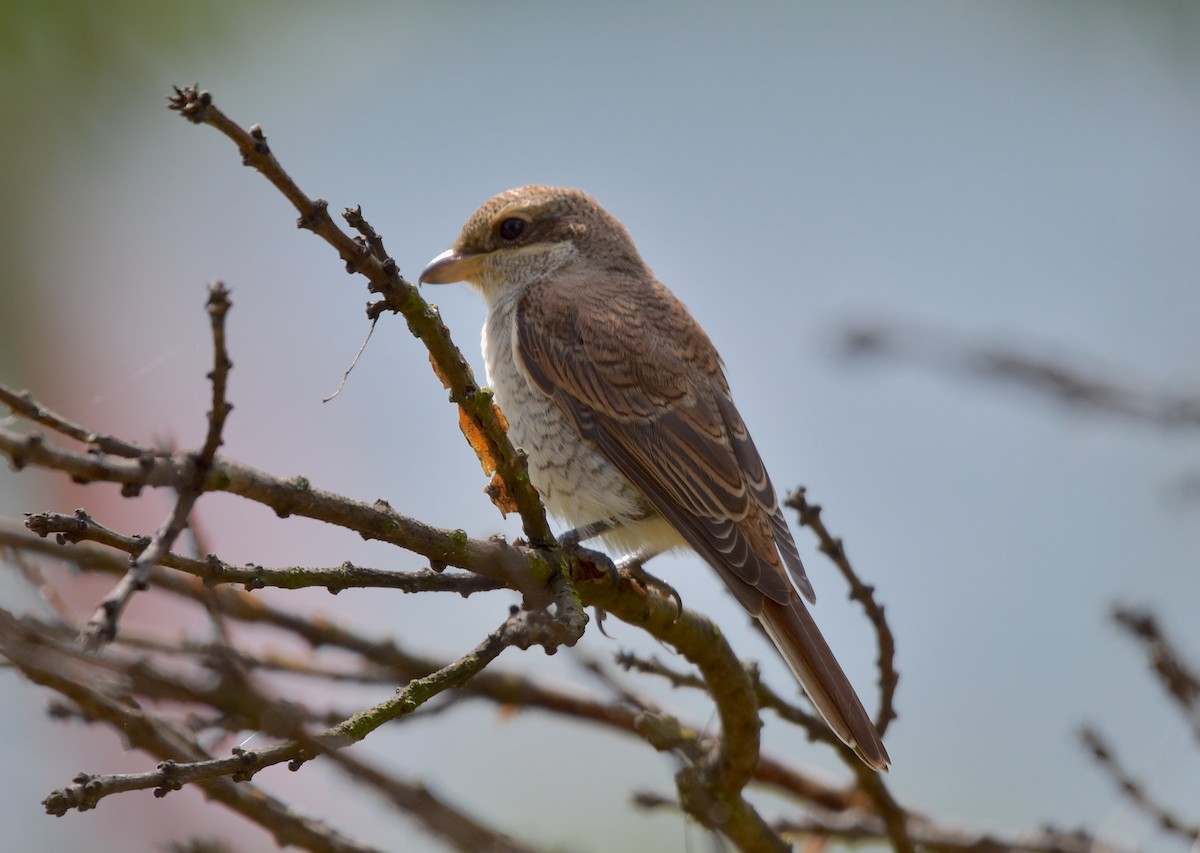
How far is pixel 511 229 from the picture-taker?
3.92m

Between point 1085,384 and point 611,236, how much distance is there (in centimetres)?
214

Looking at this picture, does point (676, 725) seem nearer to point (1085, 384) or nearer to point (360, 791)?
point (360, 791)

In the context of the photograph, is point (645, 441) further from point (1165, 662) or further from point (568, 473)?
point (1165, 662)

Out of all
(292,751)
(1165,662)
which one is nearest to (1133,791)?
(1165,662)

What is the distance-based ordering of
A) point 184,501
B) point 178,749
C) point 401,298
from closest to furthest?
point 184,501
point 401,298
point 178,749

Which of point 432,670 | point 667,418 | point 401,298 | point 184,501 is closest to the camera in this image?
point 184,501

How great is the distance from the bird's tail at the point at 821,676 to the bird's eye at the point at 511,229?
5.15ft

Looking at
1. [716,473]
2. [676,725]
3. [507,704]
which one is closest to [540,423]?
[716,473]

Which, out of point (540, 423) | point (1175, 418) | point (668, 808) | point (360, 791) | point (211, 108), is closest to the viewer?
point (211, 108)

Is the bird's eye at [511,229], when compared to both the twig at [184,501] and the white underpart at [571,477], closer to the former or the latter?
the white underpart at [571,477]

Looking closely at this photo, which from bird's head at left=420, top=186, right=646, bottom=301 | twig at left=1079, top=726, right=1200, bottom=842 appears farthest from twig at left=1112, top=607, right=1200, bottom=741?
bird's head at left=420, top=186, right=646, bottom=301

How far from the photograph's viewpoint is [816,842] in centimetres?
311

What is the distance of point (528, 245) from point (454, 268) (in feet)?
0.83

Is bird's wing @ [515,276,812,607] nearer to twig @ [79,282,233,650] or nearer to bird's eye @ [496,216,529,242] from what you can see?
bird's eye @ [496,216,529,242]
